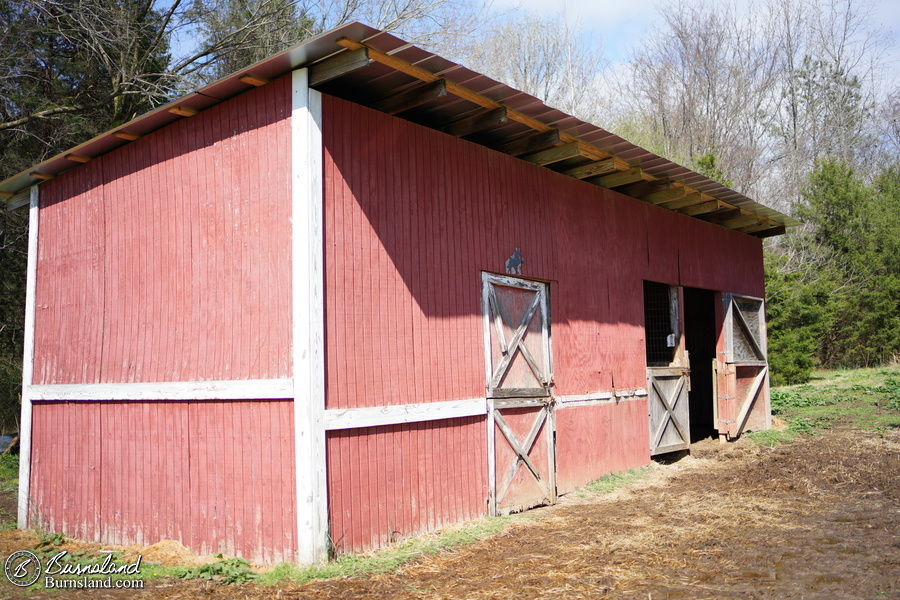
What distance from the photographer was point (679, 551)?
5629mm

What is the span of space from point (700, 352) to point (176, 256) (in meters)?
10.3

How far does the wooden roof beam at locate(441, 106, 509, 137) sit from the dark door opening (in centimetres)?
783

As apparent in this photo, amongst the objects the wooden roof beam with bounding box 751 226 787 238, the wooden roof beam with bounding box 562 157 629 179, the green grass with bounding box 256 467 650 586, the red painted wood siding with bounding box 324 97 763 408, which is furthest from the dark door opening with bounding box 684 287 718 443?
the green grass with bounding box 256 467 650 586

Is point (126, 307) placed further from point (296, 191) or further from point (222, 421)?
point (296, 191)

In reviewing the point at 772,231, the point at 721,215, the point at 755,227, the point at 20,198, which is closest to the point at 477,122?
the point at 20,198

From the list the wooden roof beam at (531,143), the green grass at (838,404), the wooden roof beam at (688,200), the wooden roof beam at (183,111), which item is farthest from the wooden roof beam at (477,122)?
the green grass at (838,404)

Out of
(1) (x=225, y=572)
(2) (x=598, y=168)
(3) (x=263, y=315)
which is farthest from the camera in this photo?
(2) (x=598, y=168)

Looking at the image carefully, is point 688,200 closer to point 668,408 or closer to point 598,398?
point 668,408

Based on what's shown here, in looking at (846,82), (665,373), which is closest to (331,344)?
(665,373)

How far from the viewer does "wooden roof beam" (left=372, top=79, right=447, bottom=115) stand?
6.03m

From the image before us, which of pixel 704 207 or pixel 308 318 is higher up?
pixel 704 207

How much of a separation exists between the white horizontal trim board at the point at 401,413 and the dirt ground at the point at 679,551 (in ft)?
3.59

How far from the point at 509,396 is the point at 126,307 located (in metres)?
3.72

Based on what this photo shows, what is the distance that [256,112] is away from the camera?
6051mm
